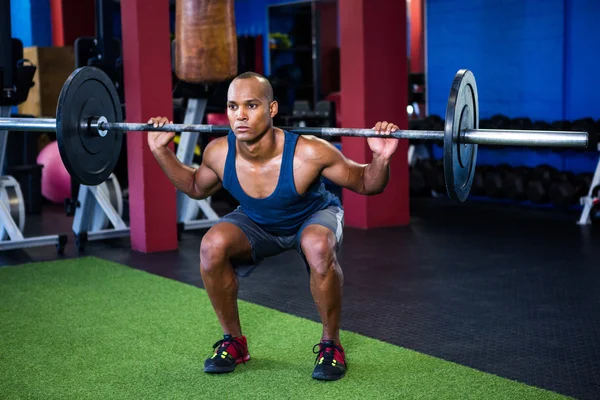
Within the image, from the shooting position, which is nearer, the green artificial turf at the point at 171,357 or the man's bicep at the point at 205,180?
the green artificial turf at the point at 171,357

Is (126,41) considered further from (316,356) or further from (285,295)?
(316,356)

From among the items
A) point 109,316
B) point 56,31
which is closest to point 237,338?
point 109,316

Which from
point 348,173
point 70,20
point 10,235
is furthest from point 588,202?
point 70,20

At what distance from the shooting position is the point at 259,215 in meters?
2.78

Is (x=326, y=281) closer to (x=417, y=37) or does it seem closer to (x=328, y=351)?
(x=328, y=351)

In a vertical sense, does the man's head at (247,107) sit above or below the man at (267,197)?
above

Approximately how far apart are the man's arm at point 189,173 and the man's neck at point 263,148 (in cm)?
16

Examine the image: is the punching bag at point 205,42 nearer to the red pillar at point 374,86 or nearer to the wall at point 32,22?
the red pillar at point 374,86

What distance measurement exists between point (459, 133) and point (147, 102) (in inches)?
120

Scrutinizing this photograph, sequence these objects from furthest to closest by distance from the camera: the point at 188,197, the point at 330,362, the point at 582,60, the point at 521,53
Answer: the point at 521,53
the point at 582,60
the point at 188,197
the point at 330,362

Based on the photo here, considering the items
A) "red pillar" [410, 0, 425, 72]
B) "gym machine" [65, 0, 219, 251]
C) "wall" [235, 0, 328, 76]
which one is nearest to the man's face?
→ "gym machine" [65, 0, 219, 251]

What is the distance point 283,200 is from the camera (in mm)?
2693

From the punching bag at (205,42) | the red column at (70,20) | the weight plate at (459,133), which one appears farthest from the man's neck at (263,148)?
the red column at (70,20)

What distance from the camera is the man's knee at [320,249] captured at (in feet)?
8.52
